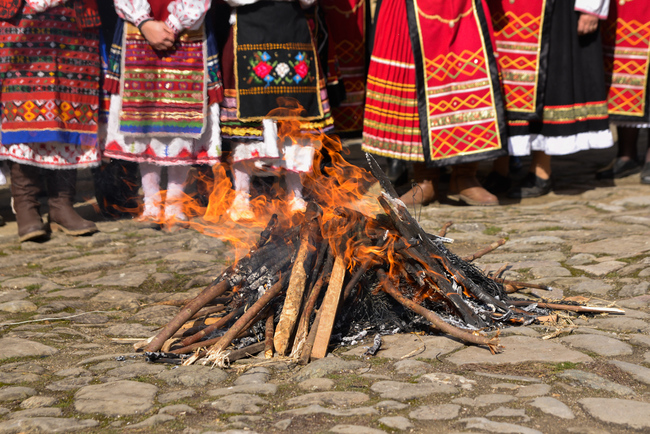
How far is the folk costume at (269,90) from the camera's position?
5090 mm

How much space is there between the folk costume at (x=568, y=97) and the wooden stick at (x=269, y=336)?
371 centimetres

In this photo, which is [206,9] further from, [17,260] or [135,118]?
[17,260]

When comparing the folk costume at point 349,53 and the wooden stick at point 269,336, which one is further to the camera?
the folk costume at point 349,53

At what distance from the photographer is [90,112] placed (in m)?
5.18

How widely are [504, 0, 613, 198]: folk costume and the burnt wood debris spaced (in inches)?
127

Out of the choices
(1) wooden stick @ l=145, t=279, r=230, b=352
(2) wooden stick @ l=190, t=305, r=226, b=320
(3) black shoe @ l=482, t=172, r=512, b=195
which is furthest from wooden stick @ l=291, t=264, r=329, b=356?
(3) black shoe @ l=482, t=172, r=512, b=195

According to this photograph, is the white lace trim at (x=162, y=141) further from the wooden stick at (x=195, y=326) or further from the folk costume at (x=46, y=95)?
the wooden stick at (x=195, y=326)

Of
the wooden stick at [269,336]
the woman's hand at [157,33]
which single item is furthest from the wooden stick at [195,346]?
the woman's hand at [157,33]

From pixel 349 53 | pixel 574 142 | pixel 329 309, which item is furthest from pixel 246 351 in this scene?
pixel 574 142

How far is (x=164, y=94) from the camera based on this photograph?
16.9 ft

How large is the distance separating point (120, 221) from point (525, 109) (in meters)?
3.62

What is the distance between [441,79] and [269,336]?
3.39 meters

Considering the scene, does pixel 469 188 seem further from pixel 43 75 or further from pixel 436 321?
pixel 43 75

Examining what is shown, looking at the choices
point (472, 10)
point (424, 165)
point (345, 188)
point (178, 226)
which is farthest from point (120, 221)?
point (472, 10)
